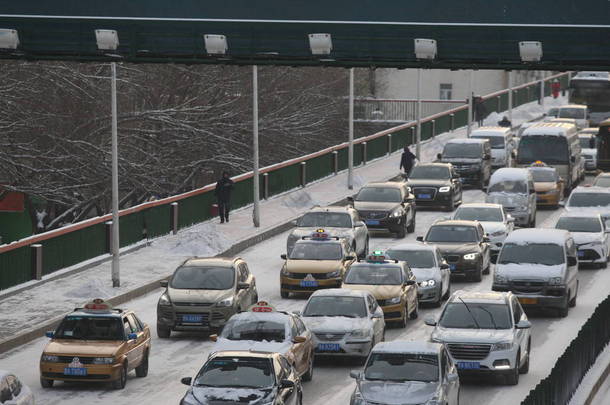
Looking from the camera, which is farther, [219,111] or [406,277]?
[219,111]

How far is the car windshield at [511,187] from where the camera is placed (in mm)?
47562

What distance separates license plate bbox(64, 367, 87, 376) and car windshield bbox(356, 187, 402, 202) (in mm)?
20742

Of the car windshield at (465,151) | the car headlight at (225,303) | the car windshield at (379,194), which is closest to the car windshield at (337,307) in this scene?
the car headlight at (225,303)

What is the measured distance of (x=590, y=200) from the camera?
1810 inches

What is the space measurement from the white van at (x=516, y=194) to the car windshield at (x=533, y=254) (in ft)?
40.0

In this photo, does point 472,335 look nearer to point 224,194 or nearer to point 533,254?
point 533,254

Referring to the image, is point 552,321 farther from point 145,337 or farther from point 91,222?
point 91,222

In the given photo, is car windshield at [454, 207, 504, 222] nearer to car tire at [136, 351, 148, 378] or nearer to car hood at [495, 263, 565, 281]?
car hood at [495, 263, 565, 281]

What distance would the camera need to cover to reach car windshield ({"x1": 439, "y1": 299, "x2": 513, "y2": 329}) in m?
27.5

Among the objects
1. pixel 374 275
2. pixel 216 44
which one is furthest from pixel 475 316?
pixel 216 44

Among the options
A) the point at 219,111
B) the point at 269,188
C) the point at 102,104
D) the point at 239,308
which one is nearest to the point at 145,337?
the point at 239,308

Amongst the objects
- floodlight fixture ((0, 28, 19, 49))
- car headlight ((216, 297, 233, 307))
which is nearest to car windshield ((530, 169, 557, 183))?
car headlight ((216, 297, 233, 307))

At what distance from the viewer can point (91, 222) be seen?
132 feet

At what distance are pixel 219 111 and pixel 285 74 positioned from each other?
1215cm
